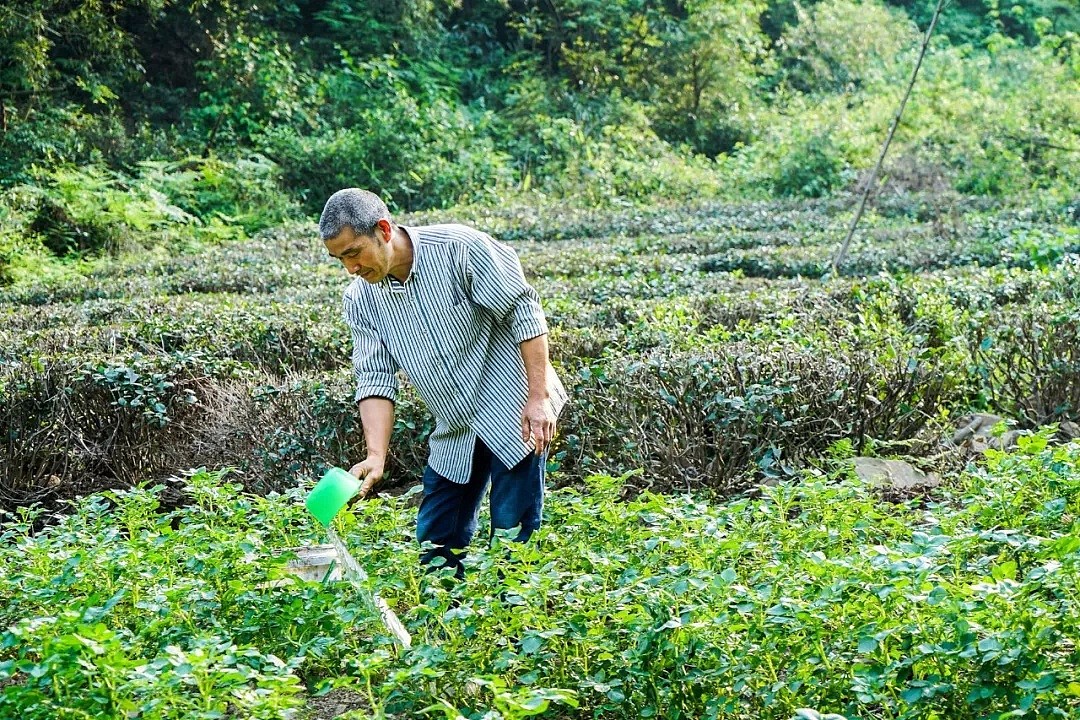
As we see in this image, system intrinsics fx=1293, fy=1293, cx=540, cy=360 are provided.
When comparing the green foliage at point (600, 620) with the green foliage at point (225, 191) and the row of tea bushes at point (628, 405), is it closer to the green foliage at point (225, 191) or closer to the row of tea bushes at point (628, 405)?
the row of tea bushes at point (628, 405)

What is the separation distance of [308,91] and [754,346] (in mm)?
19236

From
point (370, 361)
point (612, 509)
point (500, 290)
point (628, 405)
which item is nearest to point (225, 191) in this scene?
point (628, 405)

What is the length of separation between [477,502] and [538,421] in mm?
504

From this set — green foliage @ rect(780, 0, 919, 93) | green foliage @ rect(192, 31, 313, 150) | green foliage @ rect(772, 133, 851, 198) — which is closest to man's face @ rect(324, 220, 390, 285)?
green foliage @ rect(772, 133, 851, 198)

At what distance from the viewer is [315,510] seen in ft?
11.3

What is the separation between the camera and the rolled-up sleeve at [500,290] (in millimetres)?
4039

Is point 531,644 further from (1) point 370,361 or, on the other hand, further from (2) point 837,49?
(2) point 837,49

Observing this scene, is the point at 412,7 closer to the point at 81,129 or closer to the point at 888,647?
the point at 81,129

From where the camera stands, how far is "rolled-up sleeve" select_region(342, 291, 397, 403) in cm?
419

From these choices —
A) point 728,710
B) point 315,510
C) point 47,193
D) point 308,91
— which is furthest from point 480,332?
point 308,91

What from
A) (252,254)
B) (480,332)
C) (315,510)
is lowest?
(252,254)

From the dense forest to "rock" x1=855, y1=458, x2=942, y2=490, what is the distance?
36.6ft

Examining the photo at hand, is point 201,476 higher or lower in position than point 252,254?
higher

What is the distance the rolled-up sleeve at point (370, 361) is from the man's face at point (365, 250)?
34 centimetres
